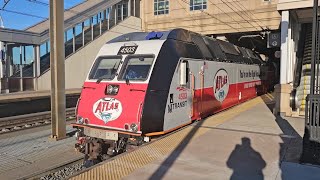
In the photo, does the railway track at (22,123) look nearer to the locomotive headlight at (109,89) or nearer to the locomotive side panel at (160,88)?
the locomotive headlight at (109,89)

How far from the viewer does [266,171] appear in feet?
15.9

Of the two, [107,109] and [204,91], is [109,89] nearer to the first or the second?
[107,109]

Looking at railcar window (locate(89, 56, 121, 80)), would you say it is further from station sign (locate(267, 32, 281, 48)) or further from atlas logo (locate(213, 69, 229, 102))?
station sign (locate(267, 32, 281, 48))

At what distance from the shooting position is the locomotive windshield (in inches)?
286

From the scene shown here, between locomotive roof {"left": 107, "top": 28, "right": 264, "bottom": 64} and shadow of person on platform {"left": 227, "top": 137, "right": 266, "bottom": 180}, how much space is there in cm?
355

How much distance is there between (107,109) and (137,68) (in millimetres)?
1288

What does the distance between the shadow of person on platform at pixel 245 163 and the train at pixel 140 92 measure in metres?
1.99

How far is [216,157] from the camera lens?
5.53 m

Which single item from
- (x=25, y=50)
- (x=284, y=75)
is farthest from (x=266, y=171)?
(x=25, y=50)

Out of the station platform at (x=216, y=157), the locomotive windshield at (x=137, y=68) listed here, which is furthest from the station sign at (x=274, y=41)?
the locomotive windshield at (x=137, y=68)

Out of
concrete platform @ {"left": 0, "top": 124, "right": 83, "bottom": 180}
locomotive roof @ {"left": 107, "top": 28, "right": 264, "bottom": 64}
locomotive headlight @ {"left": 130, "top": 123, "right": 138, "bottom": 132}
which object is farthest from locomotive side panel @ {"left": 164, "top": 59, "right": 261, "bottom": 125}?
concrete platform @ {"left": 0, "top": 124, "right": 83, "bottom": 180}

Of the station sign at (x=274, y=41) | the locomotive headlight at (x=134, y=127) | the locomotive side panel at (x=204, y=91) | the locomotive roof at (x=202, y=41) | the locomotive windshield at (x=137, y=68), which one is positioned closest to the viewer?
the locomotive headlight at (x=134, y=127)

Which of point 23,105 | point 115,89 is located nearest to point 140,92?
point 115,89

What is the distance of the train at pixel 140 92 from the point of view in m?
6.77
